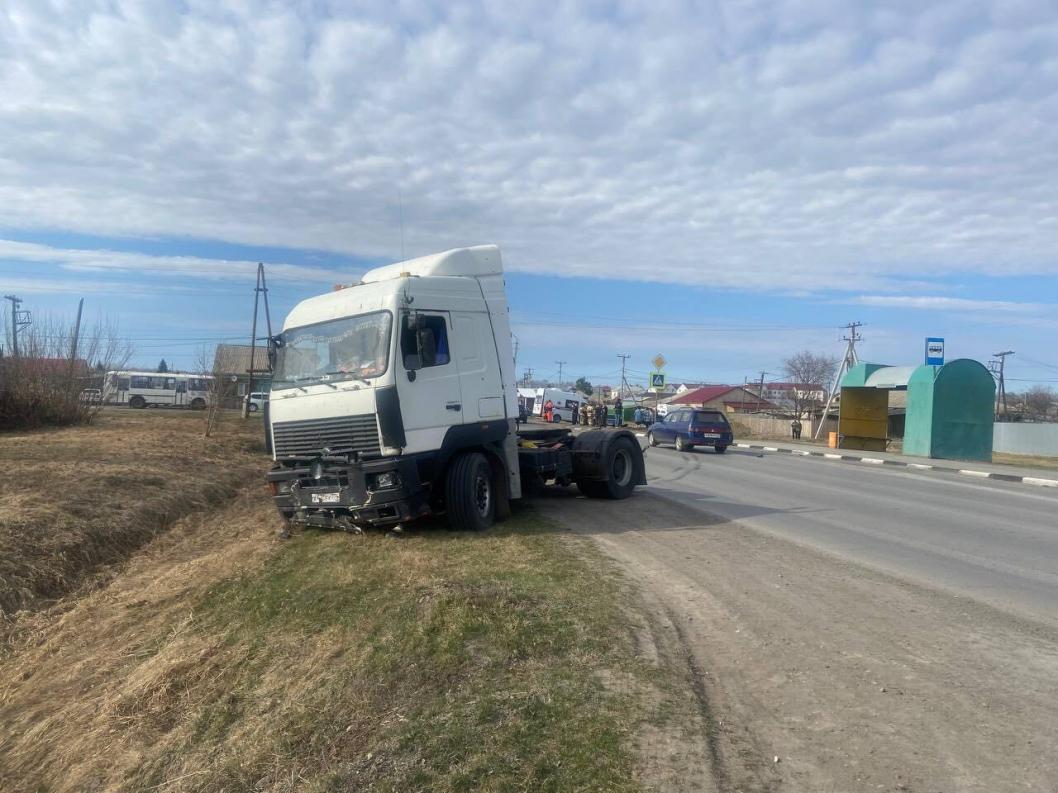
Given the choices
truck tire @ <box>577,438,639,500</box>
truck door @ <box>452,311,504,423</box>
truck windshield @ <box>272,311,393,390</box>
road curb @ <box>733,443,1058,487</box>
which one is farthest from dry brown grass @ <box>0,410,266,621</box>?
road curb @ <box>733,443,1058,487</box>

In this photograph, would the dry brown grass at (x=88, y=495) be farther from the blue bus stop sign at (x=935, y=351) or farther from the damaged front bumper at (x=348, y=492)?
the blue bus stop sign at (x=935, y=351)

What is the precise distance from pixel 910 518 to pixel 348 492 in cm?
846

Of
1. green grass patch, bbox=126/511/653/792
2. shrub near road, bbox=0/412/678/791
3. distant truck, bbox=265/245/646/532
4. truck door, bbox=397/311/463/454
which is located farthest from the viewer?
truck door, bbox=397/311/463/454

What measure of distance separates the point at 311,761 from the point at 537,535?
550 cm

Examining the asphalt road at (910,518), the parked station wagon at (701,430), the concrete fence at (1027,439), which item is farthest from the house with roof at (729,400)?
the asphalt road at (910,518)

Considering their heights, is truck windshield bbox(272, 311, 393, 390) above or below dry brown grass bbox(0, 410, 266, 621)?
above

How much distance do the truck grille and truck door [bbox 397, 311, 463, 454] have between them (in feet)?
1.38

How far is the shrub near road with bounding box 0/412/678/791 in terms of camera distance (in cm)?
394

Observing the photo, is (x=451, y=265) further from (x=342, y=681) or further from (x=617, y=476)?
(x=342, y=681)

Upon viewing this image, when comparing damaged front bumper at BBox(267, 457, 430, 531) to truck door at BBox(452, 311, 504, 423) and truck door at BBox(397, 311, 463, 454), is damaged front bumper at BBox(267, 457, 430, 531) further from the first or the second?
truck door at BBox(452, 311, 504, 423)

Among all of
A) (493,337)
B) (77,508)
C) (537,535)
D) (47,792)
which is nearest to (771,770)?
Result: (47,792)

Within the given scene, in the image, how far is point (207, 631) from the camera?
6371 mm

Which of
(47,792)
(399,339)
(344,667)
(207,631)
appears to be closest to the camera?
(47,792)

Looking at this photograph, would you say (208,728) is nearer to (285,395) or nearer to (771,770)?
(771,770)
